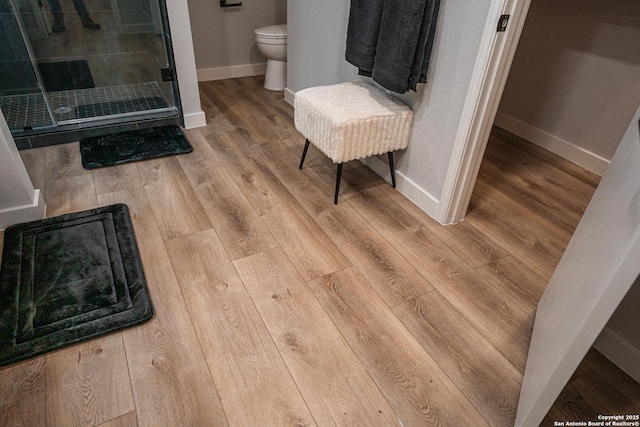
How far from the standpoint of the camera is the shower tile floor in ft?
7.95

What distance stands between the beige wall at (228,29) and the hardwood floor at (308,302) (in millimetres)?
1456

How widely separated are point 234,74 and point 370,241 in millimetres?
2531

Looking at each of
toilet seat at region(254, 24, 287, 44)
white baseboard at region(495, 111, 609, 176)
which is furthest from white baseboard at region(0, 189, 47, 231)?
white baseboard at region(495, 111, 609, 176)

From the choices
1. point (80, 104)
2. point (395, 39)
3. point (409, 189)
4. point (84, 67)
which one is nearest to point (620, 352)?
point (409, 189)

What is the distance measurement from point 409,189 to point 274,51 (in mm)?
1845

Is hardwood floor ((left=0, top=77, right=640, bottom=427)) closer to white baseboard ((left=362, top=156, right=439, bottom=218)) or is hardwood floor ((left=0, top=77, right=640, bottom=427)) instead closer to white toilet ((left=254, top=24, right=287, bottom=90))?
white baseboard ((left=362, top=156, right=439, bottom=218))

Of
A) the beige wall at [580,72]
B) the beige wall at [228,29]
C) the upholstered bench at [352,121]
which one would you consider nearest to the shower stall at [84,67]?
the beige wall at [228,29]

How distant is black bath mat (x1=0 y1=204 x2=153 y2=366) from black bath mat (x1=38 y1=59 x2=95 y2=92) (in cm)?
130

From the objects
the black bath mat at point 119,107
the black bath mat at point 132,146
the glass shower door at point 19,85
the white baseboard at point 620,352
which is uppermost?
the glass shower door at point 19,85

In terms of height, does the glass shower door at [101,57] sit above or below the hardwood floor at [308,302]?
above

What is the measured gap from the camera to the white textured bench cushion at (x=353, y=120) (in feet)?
5.99

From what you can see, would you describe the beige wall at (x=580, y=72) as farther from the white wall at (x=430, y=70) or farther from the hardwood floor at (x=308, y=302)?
the white wall at (x=430, y=70)

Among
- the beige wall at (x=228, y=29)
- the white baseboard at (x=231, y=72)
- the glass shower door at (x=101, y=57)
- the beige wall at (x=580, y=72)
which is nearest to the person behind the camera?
the beige wall at (x=580, y=72)

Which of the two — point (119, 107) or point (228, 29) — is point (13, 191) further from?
point (228, 29)
